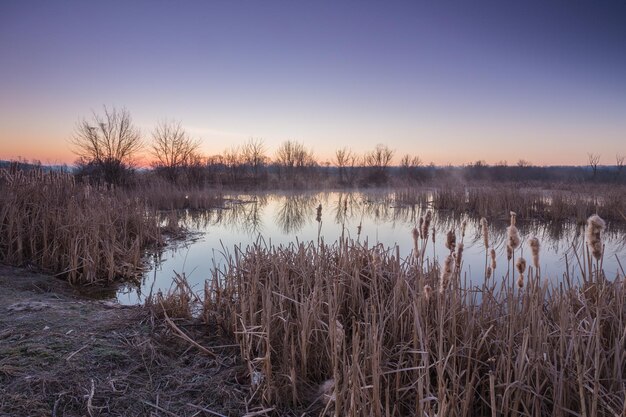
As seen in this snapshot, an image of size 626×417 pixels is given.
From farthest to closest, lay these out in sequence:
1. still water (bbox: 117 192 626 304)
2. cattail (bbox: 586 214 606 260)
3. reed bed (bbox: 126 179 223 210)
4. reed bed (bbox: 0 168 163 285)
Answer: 1. reed bed (bbox: 126 179 223 210)
2. still water (bbox: 117 192 626 304)
3. reed bed (bbox: 0 168 163 285)
4. cattail (bbox: 586 214 606 260)

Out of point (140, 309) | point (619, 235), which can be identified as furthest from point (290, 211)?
point (140, 309)

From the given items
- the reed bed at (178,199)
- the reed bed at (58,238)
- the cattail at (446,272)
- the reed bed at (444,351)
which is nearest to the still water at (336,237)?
the reed bed at (58,238)

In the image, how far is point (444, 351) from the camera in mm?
2195

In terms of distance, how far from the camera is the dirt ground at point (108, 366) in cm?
198

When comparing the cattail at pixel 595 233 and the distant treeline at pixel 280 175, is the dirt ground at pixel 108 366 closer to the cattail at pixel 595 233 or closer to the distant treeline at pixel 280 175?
the cattail at pixel 595 233

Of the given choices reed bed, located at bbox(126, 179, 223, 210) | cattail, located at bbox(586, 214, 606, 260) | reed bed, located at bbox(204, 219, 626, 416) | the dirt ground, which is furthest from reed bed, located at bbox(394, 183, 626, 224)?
the dirt ground

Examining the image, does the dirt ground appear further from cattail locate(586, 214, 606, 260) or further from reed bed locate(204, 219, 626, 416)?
cattail locate(586, 214, 606, 260)

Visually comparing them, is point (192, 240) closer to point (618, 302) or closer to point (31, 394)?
point (31, 394)

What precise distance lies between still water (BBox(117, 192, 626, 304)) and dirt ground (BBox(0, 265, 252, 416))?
30.4 inches

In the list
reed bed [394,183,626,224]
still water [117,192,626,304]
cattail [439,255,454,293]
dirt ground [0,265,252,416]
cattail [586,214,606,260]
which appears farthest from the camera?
reed bed [394,183,626,224]

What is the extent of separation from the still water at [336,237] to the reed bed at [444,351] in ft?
3.04

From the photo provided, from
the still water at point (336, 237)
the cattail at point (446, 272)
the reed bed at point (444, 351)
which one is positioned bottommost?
the still water at point (336, 237)

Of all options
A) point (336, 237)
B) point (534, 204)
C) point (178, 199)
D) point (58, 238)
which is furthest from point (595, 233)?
point (178, 199)

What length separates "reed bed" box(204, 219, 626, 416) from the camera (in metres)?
1.64
